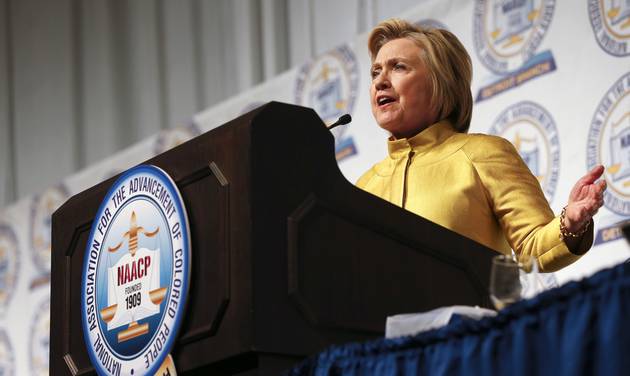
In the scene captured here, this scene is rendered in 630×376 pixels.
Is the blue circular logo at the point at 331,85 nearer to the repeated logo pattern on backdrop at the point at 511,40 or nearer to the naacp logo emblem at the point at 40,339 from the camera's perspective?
the repeated logo pattern on backdrop at the point at 511,40

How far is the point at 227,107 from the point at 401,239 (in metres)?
2.76

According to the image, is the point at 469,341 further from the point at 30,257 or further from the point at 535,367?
the point at 30,257

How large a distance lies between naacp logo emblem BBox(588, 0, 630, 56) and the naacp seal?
145 millimetres

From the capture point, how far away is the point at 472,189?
2.14m

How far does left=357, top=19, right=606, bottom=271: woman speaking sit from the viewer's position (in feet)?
6.86

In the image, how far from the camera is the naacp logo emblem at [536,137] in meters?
3.07

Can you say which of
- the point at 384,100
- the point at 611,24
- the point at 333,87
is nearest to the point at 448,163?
the point at 384,100

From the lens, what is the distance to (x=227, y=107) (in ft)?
14.6

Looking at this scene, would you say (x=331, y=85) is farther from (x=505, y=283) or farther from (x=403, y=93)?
(x=505, y=283)

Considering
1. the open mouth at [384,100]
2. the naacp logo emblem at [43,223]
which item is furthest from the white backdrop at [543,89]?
the naacp logo emblem at [43,223]

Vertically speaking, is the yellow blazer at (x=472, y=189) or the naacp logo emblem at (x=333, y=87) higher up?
the naacp logo emblem at (x=333, y=87)

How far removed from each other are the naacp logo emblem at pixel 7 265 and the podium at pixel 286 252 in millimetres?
3788

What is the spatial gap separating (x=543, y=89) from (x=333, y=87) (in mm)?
980

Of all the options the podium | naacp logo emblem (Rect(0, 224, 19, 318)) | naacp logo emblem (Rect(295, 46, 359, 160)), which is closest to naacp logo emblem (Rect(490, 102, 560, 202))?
naacp logo emblem (Rect(295, 46, 359, 160))
